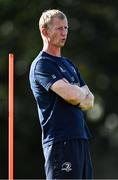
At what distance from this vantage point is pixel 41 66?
17.3ft

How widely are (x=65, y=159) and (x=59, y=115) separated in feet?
0.86

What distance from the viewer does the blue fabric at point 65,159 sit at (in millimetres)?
5172

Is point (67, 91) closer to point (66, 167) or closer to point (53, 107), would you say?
point (53, 107)

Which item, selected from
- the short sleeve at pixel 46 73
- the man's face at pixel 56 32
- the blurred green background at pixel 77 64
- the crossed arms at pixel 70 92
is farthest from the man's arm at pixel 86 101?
the blurred green background at pixel 77 64

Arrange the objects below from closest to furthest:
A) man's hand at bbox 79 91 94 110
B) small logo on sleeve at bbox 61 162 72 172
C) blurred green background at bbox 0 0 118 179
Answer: small logo on sleeve at bbox 61 162 72 172, man's hand at bbox 79 91 94 110, blurred green background at bbox 0 0 118 179

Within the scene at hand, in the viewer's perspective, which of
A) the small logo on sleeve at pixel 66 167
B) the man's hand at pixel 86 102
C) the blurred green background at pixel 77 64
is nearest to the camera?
the small logo on sleeve at pixel 66 167

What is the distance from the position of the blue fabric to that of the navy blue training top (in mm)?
41

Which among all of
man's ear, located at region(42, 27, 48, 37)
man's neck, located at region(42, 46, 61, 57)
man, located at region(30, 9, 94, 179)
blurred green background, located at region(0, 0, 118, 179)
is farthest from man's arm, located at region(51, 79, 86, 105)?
blurred green background, located at region(0, 0, 118, 179)

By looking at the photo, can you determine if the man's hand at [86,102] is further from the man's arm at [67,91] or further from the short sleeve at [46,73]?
the short sleeve at [46,73]

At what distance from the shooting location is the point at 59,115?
204 inches

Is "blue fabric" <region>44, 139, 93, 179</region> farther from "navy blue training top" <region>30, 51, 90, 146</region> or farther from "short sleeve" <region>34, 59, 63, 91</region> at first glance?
"short sleeve" <region>34, 59, 63, 91</region>

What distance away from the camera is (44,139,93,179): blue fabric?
5.17 m

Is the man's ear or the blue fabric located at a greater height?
the man's ear

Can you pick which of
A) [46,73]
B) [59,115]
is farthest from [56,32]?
[59,115]
